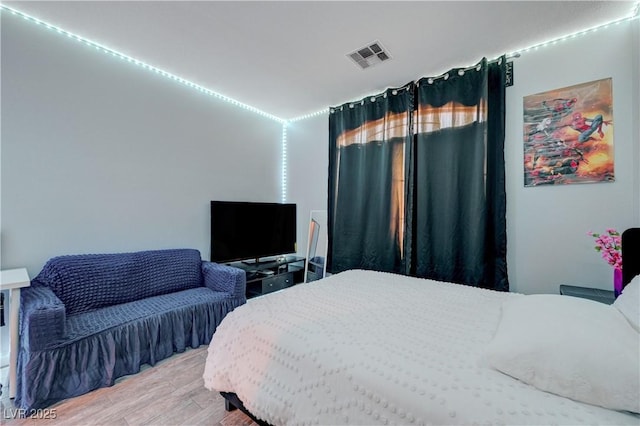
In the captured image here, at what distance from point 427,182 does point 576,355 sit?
2184mm

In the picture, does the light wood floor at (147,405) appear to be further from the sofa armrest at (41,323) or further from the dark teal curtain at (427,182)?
the dark teal curtain at (427,182)

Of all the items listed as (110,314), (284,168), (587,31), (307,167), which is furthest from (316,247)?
(587,31)

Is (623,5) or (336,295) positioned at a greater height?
(623,5)

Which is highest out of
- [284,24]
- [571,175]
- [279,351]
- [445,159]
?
[284,24]

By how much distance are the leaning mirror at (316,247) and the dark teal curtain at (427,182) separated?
0.45 feet

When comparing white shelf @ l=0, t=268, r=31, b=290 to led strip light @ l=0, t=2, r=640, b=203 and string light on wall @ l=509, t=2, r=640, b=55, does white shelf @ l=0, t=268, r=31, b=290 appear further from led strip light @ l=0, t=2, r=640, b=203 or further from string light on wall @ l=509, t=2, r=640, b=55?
string light on wall @ l=509, t=2, r=640, b=55

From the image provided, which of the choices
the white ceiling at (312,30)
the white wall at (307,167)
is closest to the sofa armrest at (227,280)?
the white wall at (307,167)

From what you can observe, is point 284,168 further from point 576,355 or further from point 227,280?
point 576,355

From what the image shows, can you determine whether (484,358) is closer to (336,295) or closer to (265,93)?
(336,295)

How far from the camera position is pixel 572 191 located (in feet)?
7.27

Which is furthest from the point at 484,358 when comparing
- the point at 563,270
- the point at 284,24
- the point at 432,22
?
the point at 284,24

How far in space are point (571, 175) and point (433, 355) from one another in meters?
2.22

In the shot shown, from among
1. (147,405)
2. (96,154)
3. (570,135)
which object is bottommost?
(147,405)

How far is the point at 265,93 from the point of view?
3293 millimetres
